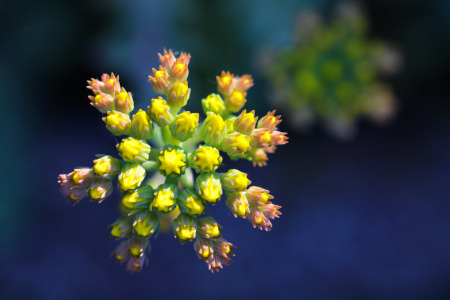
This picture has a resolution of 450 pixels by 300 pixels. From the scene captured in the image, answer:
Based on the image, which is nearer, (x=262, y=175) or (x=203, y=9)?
(x=203, y=9)

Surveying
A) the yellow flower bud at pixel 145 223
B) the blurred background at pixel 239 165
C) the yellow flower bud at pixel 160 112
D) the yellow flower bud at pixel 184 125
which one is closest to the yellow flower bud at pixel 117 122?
the yellow flower bud at pixel 160 112

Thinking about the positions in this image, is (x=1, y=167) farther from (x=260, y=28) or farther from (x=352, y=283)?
(x=352, y=283)

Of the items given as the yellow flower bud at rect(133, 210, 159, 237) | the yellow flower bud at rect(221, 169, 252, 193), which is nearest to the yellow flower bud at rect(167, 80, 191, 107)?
the yellow flower bud at rect(221, 169, 252, 193)

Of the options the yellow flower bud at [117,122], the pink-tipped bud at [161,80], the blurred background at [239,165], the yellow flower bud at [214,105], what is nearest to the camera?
the yellow flower bud at [117,122]

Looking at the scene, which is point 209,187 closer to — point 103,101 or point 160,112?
point 160,112

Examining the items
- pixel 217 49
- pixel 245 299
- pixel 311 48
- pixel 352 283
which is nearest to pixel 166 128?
pixel 311 48

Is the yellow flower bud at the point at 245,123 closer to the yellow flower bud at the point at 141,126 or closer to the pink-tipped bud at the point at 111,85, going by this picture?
the yellow flower bud at the point at 141,126

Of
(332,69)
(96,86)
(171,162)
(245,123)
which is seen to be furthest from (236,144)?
(332,69)
